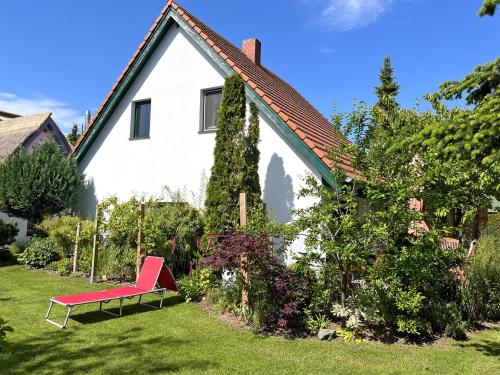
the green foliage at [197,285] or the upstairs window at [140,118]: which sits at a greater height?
the upstairs window at [140,118]

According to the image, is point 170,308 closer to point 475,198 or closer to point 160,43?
point 475,198

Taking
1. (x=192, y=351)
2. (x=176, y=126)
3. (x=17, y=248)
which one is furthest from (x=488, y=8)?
(x=17, y=248)

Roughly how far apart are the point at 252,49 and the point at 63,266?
11209mm

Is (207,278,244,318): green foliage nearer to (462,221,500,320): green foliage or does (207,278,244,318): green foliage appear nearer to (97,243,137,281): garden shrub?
(97,243,137,281): garden shrub

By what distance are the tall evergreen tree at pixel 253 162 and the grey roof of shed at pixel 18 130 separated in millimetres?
17695

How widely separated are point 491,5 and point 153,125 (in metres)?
10.0

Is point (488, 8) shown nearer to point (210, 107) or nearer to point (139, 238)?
point (210, 107)

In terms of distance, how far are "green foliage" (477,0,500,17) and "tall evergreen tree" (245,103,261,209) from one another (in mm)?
5270

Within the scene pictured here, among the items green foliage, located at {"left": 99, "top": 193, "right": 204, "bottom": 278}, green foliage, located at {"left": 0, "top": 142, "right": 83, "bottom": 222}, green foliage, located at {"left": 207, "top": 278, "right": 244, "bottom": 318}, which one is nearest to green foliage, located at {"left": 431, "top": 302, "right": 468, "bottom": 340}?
green foliage, located at {"left": 207, "top": 278, "right": 244, "bottom": 318}

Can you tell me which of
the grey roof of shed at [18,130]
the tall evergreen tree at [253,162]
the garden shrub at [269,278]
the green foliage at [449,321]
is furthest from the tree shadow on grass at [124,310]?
the grey roof of shed at [18,130]

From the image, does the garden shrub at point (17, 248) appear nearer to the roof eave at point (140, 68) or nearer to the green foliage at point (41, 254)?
the green foliage at point (41, 254)

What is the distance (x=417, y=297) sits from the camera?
6375 mm

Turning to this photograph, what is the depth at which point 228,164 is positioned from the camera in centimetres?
961

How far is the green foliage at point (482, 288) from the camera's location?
7.51m
